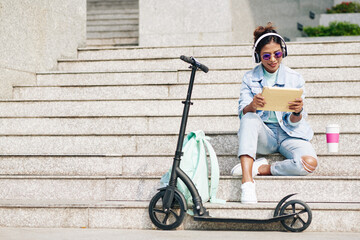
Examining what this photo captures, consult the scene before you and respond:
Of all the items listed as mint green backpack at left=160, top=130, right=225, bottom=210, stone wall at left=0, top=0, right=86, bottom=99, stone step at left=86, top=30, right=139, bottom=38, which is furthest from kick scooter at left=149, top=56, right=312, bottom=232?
stone step at left=86, top=30, right=139, bottom=38

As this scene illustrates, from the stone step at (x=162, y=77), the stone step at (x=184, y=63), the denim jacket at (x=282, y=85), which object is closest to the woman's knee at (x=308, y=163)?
the denim jacket at (x=282, y=85)

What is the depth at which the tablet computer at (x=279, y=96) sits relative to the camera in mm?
3859

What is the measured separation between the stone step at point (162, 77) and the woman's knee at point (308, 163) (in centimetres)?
203

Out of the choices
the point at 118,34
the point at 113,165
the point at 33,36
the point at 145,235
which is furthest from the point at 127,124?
the point at 118,34

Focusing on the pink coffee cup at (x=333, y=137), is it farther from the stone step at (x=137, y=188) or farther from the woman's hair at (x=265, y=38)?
the woman's hair at (x=265, y=38)

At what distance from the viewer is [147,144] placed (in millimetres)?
5062

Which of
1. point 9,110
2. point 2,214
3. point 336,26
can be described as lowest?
point 2,214

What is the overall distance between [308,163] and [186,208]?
3.49 ft

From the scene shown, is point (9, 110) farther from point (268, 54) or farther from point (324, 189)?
point (324, 189)

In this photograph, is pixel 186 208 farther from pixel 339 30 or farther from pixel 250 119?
pixel 339 30

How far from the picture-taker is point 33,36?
22.4 feet

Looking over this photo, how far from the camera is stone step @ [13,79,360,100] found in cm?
591

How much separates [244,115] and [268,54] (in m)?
0.53

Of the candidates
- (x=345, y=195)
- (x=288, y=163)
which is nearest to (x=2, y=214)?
(x=288, y=163)
